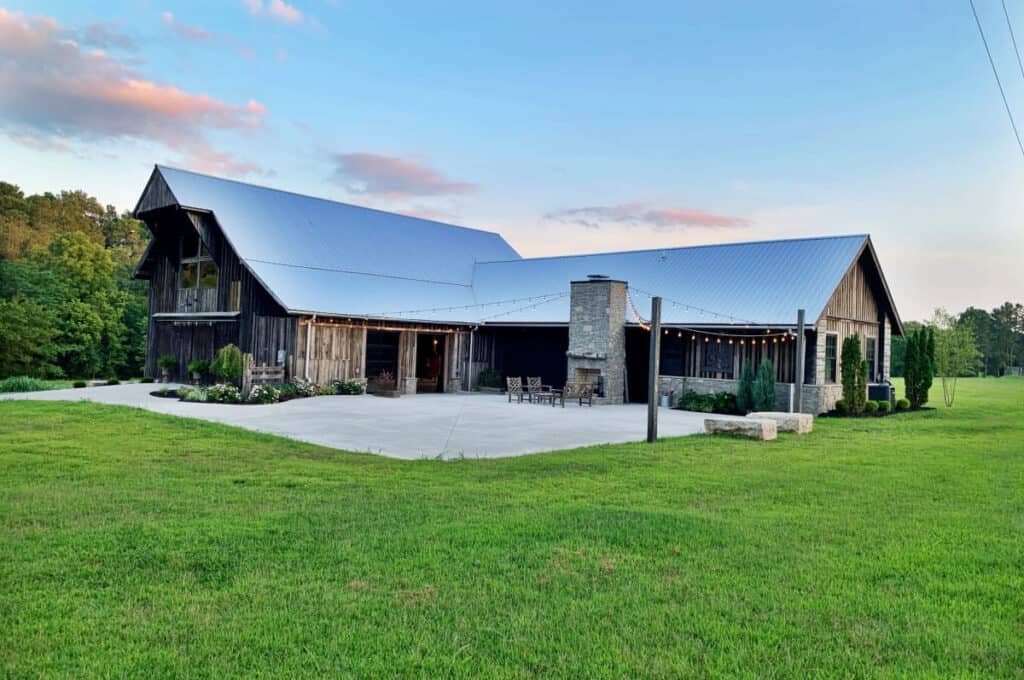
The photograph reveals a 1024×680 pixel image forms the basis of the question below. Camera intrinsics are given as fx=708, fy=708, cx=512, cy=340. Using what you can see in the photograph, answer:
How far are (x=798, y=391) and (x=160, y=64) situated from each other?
17.4m

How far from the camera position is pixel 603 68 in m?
17.5

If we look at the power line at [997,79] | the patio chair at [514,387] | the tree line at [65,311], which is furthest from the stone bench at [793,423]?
the tree line at [65,311]

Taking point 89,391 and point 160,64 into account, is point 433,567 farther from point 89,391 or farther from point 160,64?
point 89,391

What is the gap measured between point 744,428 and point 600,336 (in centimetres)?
865

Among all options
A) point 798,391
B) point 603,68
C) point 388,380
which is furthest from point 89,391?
point 798,391

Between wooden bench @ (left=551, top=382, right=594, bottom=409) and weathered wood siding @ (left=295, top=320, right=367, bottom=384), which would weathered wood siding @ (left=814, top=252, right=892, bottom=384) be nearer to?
wooden bench @ (left=551, top=382, right=594, bottom=409)

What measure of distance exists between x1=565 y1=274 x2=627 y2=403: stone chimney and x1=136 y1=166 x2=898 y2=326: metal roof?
94cm

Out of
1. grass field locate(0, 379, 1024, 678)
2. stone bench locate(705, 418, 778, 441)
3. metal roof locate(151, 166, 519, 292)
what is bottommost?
grass field locate(0, 379, 1024, 678)

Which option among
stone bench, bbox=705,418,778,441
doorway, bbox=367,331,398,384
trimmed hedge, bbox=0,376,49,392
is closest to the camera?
stone bench, bbox=705,418,778,441

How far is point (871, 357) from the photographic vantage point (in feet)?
76.7

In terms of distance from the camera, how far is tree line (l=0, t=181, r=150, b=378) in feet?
100

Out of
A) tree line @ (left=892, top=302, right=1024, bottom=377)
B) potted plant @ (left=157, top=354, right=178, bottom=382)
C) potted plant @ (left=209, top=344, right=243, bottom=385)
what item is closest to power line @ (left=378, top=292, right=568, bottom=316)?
potted plant @ (left=209, top=344, right=243, bottom=385)

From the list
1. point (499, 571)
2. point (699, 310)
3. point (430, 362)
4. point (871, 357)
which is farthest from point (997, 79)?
point (430, 362)

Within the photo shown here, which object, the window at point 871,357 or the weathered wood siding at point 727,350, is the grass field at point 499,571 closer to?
the weathered wood siding at point 727,350
